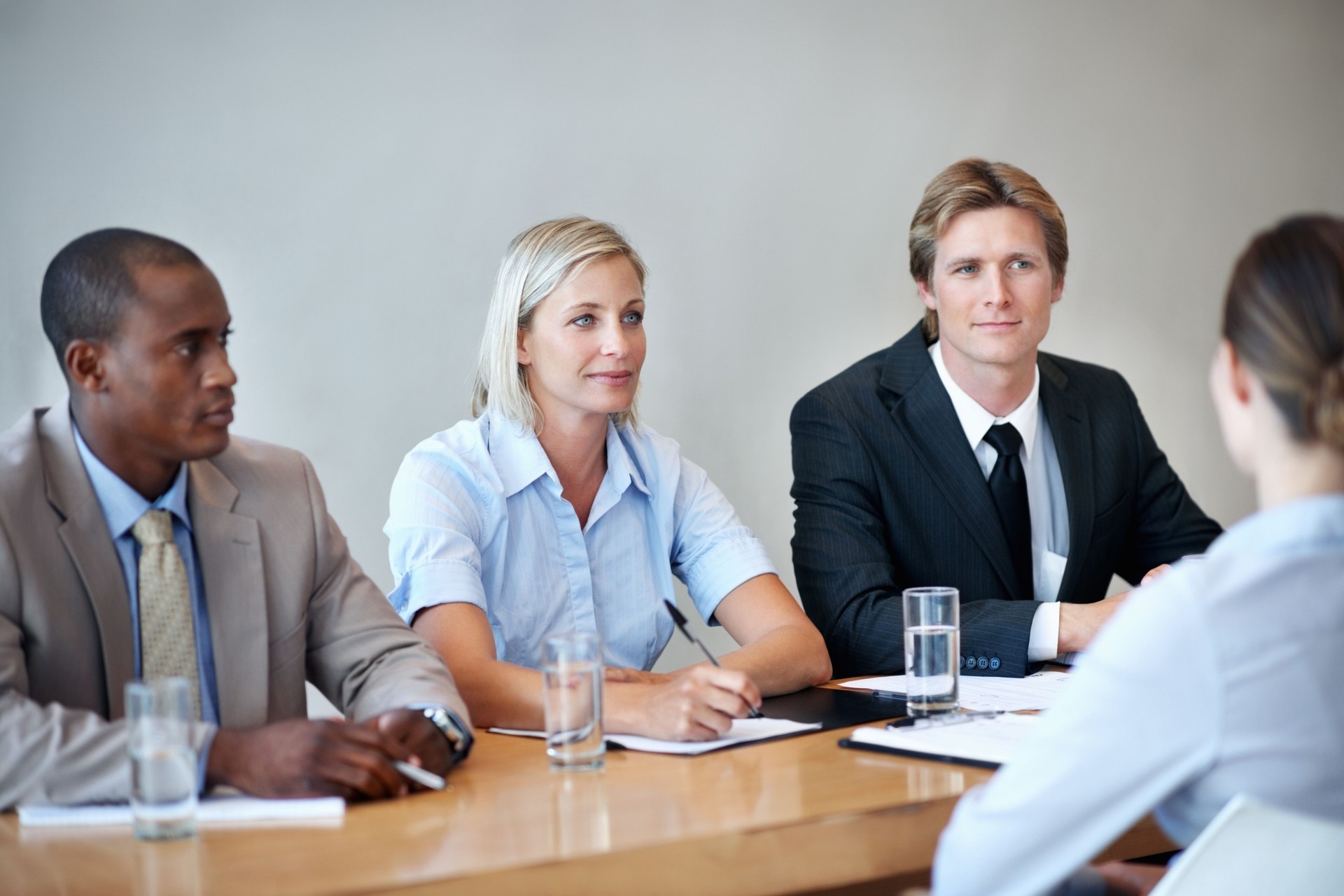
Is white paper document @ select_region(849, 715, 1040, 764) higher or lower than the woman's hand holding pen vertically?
lower

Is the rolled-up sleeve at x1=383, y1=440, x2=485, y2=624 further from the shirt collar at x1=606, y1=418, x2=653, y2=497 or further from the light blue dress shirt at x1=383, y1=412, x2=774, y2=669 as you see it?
the shirt collar at x1=606, y1=418, x2=653, y2=497

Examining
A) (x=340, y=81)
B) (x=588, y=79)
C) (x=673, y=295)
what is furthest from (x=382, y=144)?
(x=673, y=295)

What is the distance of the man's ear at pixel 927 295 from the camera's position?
9.43ft

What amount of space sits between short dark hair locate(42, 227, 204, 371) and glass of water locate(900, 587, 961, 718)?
1089 millimetres

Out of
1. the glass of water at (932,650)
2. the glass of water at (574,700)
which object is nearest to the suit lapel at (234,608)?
the glass of water at (574,700)

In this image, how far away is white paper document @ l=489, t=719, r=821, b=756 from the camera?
5.54ft

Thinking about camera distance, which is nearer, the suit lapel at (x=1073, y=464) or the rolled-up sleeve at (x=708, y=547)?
the rolled-up sleeve at (x=708, y=547)

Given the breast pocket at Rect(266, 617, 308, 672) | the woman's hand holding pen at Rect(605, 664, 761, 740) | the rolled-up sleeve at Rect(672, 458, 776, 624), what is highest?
the rolled-up sleeve at Rect(672, 458, 776, 624)

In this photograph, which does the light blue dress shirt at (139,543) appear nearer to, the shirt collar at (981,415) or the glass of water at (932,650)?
the glass of water at (932,650)

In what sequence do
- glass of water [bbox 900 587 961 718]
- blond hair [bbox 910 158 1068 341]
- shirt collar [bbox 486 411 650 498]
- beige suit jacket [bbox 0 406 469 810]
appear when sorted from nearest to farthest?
beige suit jacket [bbox 0 406 469 810], glass of water [bbox 900 587 961 718], shirt collar [bbox 486 411 650 498], blond hair [bbox 910 158 1068 341]

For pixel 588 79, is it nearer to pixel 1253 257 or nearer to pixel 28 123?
pixel 28 123

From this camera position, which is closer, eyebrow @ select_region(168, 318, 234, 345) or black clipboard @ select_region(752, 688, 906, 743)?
eyebrow @ select_region(168, 318, 234, 345)

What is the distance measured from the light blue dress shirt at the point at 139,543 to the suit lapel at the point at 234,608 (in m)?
0.01

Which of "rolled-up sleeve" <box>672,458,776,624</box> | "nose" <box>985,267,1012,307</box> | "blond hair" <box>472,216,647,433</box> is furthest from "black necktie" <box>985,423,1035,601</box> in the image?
"blond hair" <box>472,216,647,433</box>
